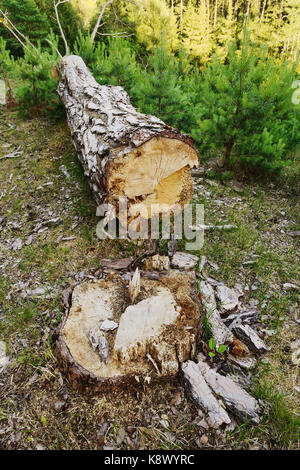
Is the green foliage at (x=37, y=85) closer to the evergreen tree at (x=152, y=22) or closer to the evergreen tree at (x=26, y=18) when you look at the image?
the evergreen tree at (x=26, y=18)

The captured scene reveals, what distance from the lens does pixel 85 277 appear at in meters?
2.66

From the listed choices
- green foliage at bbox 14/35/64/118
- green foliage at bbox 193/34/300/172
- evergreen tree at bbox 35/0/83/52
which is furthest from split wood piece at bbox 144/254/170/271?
evergreen tree at bbox 35/0/83/52

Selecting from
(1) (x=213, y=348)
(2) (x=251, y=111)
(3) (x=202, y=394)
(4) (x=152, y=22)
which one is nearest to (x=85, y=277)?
(1) (x=213, y=348)

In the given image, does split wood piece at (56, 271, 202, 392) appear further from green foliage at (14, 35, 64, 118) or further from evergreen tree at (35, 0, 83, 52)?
evergreen tree at (35, 0, 83, 52)

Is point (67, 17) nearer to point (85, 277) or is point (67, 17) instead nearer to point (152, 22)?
point (152, 22)

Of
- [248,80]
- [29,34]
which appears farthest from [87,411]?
[29,34]

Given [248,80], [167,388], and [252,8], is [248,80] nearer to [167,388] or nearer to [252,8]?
[167,388]

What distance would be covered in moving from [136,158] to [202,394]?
1924mm

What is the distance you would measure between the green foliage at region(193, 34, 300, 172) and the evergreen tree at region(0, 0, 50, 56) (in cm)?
951

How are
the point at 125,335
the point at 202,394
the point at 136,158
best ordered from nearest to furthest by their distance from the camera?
1. the point at 202,394
2. the point at 125,335
3. the point at 136,158

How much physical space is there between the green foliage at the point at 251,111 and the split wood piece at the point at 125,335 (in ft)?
9.06

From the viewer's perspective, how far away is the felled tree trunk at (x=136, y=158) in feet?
7.86

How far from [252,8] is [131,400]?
78.3 ft
